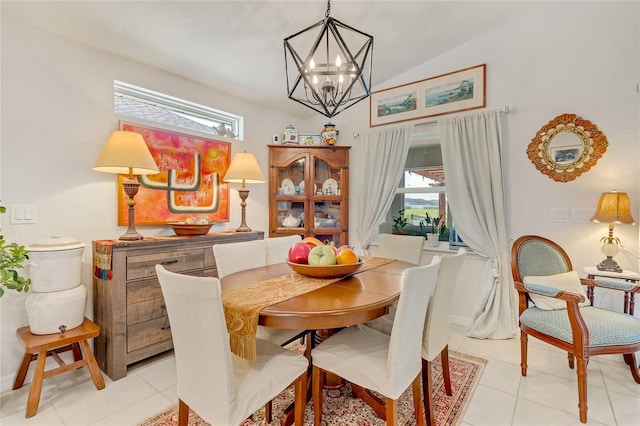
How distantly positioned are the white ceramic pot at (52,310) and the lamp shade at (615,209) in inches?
149

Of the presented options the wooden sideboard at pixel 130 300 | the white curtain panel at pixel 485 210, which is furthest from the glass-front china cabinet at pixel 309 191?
the wooden sideboard at pixel 130 300

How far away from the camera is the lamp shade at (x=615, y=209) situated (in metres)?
2.19

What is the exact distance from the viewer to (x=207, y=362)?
3.85 feet

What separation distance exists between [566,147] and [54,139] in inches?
159

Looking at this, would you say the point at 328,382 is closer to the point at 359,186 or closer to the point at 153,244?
the point at 153,244

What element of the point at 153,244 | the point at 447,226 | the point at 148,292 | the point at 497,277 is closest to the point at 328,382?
the point at 148,292

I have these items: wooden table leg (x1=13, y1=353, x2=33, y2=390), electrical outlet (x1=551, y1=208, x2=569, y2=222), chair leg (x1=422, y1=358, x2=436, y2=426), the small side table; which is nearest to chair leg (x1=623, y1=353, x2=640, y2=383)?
the small side table

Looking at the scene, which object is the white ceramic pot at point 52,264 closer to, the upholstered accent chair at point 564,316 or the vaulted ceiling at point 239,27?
the vaulted ceiling at point 239,27

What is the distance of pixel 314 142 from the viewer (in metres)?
3.82

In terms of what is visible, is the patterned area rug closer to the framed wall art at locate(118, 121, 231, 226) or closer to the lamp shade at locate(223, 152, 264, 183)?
the framed wall art at locate(118, 121, 231, 226)

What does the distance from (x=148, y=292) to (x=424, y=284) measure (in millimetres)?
1996

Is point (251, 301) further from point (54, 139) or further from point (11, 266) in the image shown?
point (54, 139)

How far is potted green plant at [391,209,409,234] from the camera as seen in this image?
12.0 ft

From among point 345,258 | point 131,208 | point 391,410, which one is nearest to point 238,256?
point 345,258
